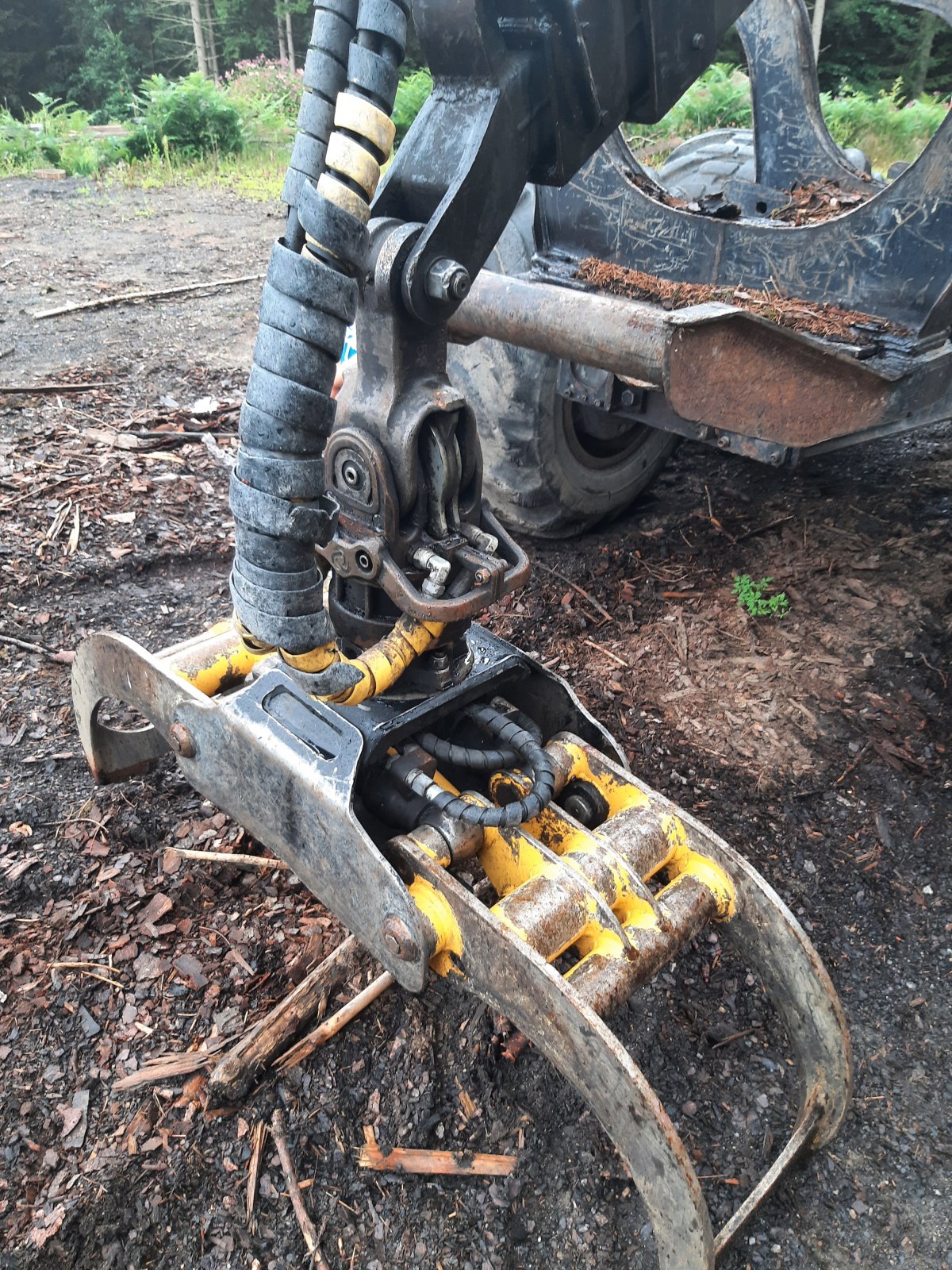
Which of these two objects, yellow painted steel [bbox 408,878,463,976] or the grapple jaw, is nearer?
the grapple jaw

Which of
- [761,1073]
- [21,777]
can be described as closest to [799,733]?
[761,1073]

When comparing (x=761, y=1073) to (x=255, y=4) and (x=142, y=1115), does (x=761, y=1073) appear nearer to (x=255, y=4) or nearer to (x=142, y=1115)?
(x=142, y=1115)

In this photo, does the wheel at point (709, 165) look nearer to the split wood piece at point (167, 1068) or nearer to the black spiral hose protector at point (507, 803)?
the black spiral hose protector at point (507, 803)

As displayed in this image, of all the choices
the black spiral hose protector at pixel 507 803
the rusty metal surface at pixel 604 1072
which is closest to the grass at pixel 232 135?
the black spiral hose protector at pixel 507 803

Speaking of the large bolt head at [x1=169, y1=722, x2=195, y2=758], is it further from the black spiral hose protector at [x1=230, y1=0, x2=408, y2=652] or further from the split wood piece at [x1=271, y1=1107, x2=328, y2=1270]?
the split wood piece at [x1=271, y1=1107, x2=328, y2=1270]

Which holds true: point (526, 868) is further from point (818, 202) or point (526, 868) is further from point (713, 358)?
point (818, 202)

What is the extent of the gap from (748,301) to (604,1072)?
8.16 ft

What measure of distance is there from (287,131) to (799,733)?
1603 cm

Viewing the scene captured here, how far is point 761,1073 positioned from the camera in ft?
7.34

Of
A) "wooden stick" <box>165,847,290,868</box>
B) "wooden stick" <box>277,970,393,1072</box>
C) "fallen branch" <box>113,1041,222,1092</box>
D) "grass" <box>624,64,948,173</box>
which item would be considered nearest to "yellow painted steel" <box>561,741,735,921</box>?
"wooden stick" <box>277,970,393,1072</box>

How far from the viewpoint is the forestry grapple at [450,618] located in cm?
152

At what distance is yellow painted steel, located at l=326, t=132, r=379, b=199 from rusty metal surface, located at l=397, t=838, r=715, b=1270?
1.26 m

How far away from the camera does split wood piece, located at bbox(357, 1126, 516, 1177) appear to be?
2045 millimetres

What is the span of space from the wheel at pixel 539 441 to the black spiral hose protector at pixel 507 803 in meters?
1.70
